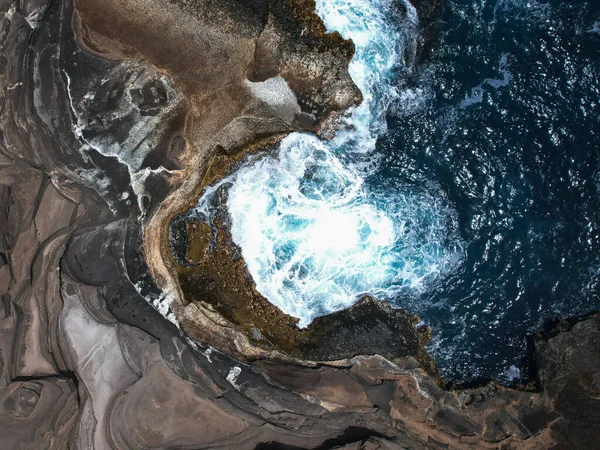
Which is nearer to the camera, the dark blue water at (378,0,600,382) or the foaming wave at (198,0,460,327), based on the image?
the dark blue water at (378,0,600,382)

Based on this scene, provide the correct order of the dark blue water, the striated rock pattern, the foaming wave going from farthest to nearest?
the foaming wave → the dark blue water → the striated rock pattern

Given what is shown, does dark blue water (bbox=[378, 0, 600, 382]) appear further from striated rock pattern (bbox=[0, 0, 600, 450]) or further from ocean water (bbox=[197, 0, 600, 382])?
striated rock pattern (bbox=[0, 0, 600, 450])

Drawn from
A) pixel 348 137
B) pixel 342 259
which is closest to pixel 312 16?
pixel 348 137

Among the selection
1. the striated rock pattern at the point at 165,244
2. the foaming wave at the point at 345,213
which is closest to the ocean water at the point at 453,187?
the foaming wave at the point at 345,213

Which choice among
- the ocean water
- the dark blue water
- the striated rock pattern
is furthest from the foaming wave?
the striated rock pattern

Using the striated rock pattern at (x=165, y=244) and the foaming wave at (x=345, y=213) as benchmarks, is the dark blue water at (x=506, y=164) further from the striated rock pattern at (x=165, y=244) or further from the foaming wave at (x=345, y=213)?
the striated rock pattern at (x=165, y=244)

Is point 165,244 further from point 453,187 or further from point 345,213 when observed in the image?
point 453,187

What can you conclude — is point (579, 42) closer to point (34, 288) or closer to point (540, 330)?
point (540, 330)

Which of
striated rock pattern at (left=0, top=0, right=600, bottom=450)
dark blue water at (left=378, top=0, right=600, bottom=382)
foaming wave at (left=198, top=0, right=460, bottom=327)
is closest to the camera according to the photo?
striated rock pattern at (left=0, top=0, right=600, bottom=450)
